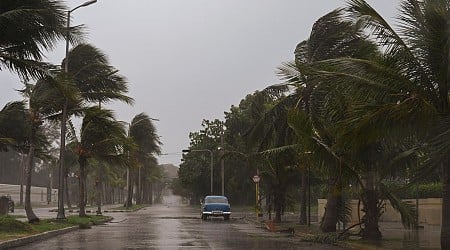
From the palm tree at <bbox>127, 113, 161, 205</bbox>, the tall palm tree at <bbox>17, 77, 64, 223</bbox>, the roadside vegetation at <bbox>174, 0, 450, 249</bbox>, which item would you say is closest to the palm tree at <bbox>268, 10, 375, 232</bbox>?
the roadside vegetation at <bbox>174, 0, 450, 249</bbox>

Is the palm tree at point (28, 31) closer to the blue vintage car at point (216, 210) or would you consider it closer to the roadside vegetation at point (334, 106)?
the roadside vegetation at point (334, 106)

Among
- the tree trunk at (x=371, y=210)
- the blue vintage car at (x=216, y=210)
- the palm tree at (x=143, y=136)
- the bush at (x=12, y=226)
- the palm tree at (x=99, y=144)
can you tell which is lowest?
the blue vintage car at (x=216, y=210)

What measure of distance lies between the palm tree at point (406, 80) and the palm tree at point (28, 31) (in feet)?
28.7

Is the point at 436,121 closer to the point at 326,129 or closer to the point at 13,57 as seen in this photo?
the point at 326,129

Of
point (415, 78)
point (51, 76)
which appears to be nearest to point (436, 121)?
point (415, 78)

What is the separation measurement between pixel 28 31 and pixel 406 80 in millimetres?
11575

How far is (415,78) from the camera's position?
14812mm

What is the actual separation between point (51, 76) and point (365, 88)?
9349mm

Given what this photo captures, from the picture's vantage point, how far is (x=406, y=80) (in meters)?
14.5

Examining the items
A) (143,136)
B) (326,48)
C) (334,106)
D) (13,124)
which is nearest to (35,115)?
(13,124)

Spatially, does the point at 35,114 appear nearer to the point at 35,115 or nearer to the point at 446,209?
the point at 35,115

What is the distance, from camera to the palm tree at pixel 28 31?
61.1ft

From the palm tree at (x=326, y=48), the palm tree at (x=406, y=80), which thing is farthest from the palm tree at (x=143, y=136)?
the palm tree at (x=406, y=80)

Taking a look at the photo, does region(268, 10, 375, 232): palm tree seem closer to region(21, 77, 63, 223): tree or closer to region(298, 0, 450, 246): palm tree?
region(298, 0, 450, 246): palm tree
